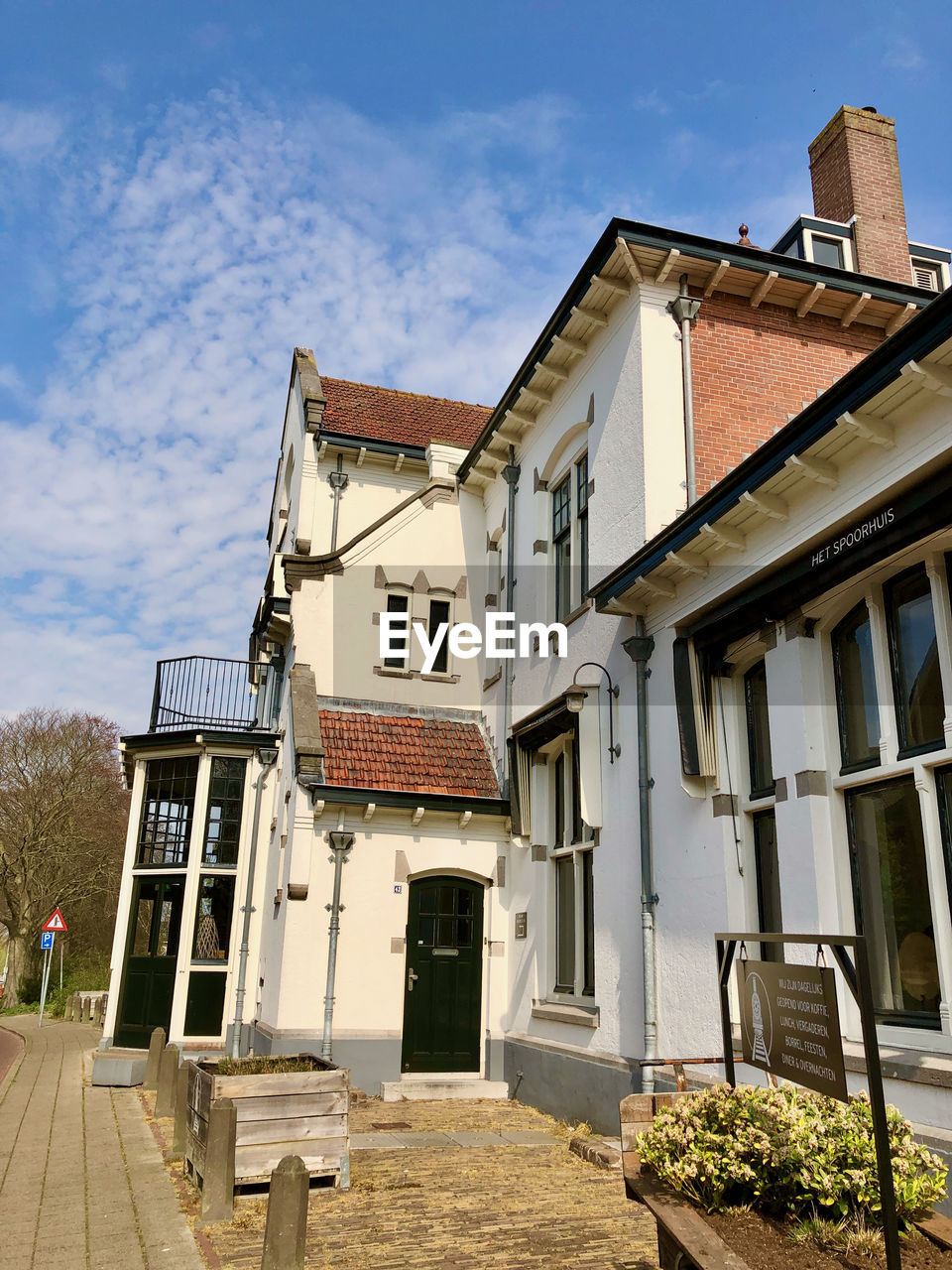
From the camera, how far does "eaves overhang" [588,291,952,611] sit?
5.49m

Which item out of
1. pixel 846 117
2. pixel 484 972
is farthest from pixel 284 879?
pixel 846 117

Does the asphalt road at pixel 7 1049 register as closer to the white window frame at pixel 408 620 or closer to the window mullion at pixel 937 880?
the white window frame at pixel 408 620

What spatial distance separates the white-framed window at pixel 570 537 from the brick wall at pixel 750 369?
1888mm

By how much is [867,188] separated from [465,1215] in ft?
43.7

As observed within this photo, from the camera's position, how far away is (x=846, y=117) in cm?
1338

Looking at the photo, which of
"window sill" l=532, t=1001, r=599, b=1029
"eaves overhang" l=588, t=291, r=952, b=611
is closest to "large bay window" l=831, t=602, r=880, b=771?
"eaves overhang" l=588, t=291, r=952, b=611

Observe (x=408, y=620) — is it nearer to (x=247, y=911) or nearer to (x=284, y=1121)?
(x=247, y=911)

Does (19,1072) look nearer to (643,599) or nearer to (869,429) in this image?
(643,599)

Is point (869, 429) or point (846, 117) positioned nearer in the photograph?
point (869, 429)

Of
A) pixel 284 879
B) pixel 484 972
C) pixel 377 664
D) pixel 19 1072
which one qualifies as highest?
pixel 377 664

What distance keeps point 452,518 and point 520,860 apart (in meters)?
6.00

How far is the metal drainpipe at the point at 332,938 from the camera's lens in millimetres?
11588

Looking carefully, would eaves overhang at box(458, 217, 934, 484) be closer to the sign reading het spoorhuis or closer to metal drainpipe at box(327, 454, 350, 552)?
metal drainpipe at box(327, 454, 350, 552)

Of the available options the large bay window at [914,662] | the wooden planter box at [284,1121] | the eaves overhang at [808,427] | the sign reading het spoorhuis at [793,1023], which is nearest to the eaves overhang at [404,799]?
the eaves overhang at [808,427]
